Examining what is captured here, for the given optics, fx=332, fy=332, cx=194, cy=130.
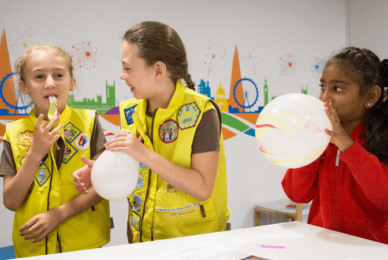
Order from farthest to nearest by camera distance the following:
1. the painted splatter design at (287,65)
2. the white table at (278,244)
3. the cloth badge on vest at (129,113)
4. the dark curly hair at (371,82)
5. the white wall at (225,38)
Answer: the painted splatter design at (287,65) → the white wall at (225,38) → the cloth badge on vest at (129,113) → the dark curly hair at (371,82) → the white table at (278,244)

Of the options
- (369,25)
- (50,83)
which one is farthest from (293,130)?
(369,25)

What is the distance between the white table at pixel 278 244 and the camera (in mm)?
954

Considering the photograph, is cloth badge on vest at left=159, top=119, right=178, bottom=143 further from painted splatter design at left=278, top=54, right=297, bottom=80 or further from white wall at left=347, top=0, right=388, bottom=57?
white wall at left=347, top=0, right=388, bottom=57

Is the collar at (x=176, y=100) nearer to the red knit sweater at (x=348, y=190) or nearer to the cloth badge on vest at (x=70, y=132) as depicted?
the cloth badge on vest at (x=70, y=132)

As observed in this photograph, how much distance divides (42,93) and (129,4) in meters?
1.62

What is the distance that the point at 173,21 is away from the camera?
2900 mm

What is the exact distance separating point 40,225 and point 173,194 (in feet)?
1.69

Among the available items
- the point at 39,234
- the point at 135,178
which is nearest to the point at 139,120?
the point at 135,178

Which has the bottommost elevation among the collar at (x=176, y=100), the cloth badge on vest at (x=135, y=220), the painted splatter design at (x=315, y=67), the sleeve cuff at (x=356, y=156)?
the cloth badge on vest at (x=135, y=220)

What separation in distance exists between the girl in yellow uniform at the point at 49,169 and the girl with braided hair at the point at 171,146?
14 centimetres

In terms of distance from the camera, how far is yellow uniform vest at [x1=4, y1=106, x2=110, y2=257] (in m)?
1.31

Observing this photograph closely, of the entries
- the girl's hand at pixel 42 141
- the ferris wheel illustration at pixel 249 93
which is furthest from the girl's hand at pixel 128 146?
the ferris wheel illustration at pixel 249 93

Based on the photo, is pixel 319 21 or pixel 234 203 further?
pixel 319 21

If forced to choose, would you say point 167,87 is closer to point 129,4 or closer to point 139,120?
point 139,120
